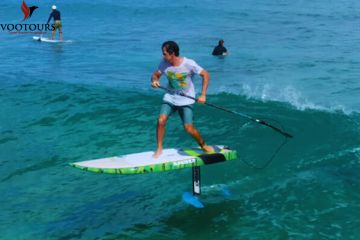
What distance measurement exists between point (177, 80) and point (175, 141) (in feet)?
17.0

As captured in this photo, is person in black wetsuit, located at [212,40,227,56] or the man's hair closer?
the man's hair

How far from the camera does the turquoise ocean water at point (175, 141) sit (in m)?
10.7

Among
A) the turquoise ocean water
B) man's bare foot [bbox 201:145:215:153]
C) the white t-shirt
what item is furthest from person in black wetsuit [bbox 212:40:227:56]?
the white t-shirt

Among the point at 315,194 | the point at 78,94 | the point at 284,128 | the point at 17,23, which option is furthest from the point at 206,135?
the point at 17,23

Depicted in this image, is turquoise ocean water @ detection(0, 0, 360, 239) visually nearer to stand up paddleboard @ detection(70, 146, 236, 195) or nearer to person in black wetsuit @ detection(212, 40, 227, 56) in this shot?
person in black wetsuit @ detection(212, 40, 227, 56)

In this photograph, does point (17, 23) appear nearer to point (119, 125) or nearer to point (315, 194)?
point (119, 125)

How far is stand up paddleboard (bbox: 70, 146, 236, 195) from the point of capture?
9.53m

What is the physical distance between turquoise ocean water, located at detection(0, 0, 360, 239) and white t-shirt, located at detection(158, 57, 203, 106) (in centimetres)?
258

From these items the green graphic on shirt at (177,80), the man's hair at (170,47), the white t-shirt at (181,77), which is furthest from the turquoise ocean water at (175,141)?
the man's hair at (170,47)

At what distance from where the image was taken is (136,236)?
10.3 meters

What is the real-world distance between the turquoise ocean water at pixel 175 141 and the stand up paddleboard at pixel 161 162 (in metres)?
1.35

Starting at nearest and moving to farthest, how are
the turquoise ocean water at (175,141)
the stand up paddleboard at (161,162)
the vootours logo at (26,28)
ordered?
the stand up paddleboard at (161,162), the turquoise ocean water at (175,141), the vootours logo at (26,28)

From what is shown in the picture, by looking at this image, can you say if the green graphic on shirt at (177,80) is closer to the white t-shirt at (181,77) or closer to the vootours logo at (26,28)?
the white t-shirt at (181,77)

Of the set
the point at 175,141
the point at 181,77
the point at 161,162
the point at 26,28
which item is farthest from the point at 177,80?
the point at 26,28
